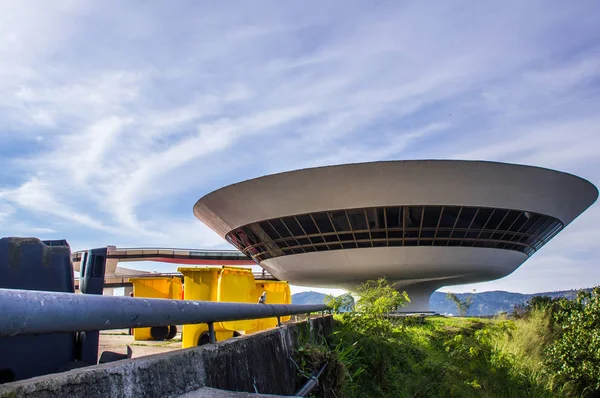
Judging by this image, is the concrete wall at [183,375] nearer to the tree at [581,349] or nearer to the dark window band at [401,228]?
the tree at [581,349]

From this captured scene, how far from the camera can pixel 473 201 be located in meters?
21.6

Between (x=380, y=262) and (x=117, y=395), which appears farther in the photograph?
(x=380, y=262)

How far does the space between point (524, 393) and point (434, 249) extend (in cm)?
1213

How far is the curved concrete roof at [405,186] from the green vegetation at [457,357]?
220 inches

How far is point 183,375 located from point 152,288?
368 inches

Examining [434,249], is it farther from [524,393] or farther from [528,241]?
[524,393]

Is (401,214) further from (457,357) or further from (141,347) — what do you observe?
(141,347)

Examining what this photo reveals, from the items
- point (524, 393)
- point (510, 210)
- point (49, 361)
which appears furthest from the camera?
point (510, 210)

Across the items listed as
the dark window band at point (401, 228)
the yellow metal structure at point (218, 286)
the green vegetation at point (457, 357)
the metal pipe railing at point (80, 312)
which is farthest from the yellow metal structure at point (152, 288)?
the dark window band at point (401, 228)

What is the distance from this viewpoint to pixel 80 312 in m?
1.51

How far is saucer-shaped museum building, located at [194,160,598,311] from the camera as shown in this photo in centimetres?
2123

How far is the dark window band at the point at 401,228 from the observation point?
21859 millimetres

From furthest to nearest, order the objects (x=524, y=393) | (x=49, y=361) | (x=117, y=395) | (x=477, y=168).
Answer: (x=477, y=168) < (x=524, y=393) < (x=49, y=361) < (x=117, y=395)

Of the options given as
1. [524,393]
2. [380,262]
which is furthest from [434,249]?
[524,393]
